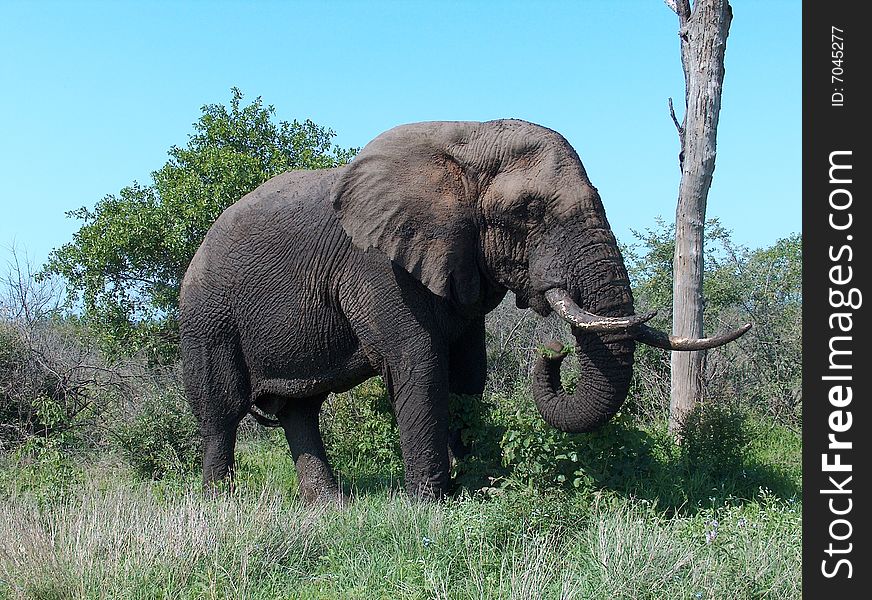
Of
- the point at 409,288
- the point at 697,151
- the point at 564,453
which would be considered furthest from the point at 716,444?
the point at 697,151

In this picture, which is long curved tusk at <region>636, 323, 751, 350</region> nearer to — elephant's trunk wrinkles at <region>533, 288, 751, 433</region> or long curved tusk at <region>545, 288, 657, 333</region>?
elephant's trunk wrinkles at <region>533, 288, 751, 433</region>

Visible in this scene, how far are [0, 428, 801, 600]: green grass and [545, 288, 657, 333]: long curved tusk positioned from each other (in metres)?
1.17

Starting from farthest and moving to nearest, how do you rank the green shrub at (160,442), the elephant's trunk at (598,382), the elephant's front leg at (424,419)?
the green shrub at (160,442), the elephant's front leg at (424,419), the elephant's trunk at (598,382)

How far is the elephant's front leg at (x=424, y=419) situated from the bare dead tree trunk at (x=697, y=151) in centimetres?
353

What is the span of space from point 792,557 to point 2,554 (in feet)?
15.0

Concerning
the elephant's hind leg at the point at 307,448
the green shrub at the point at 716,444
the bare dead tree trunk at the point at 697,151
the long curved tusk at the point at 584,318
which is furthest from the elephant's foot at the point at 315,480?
the bare dead tree trunk at the point at 697,151

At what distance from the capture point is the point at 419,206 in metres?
6.52

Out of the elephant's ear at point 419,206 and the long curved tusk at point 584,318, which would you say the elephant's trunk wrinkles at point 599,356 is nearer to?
the long curved tusk at point 584,318

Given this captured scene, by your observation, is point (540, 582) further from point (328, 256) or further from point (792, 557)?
point (328, 256)

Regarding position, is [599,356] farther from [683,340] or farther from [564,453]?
[564,453]

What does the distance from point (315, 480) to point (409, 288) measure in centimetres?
220

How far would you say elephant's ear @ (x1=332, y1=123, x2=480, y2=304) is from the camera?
6461 mm

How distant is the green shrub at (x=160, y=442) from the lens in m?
8.88

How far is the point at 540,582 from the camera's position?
15.6 feet
